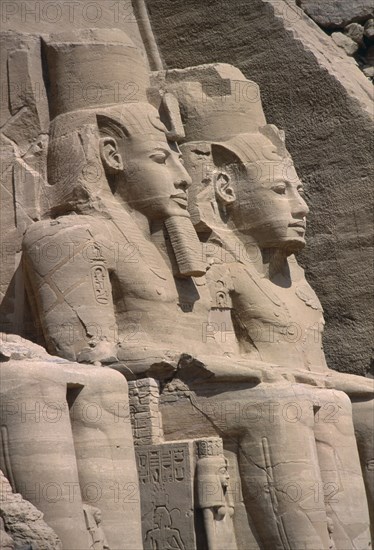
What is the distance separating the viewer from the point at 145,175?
10109mm

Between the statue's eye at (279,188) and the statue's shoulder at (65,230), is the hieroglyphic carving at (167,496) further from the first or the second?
the statue's eye at (279,188)

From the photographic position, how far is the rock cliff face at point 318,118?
11852 millimetres

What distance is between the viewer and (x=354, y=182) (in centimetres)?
1191

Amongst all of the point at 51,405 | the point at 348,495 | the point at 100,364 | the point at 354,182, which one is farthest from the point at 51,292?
the point at 354,182

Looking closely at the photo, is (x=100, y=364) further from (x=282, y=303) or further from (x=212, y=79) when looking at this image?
(x=212, y=79)

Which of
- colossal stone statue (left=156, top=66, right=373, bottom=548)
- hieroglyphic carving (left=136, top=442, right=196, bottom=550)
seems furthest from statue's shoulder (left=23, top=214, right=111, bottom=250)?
hieroglyphic carving (left=136, top=442, right=196, bottom=550)

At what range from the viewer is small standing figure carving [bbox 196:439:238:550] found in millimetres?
9125

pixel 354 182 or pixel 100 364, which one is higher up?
pixel 354 182

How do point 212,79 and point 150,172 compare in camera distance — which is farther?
point 212,79

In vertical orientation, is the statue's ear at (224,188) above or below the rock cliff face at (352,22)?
below

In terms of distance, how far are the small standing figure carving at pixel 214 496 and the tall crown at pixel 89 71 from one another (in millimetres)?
2498

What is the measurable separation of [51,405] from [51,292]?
1295 millimetres

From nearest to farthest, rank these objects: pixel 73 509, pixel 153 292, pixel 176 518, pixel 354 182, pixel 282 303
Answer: pixel 73 509
pixel 176 518
pixel 153 292
pixel 282 303
pixel 354 182

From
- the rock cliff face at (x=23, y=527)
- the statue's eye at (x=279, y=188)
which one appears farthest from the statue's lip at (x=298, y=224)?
the rock cliff face at (x=23, y=527)
